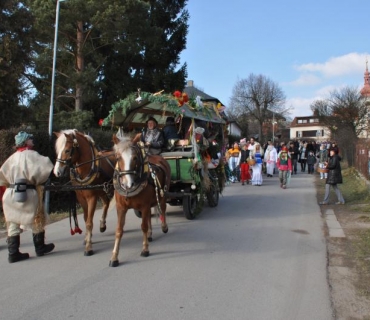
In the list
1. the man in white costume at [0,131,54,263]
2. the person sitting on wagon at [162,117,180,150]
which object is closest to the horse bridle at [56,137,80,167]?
the man in white costume at [0,131,54,263]

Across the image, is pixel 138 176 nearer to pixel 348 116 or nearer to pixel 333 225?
pixel 333 225

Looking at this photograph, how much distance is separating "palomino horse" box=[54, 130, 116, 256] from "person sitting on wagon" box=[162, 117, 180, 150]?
8.11 feet

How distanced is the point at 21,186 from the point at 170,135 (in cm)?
406

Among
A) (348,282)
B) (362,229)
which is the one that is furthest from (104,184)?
(362,229)

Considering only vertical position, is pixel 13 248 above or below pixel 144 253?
above

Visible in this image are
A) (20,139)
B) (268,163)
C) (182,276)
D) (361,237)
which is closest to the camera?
(182,276)

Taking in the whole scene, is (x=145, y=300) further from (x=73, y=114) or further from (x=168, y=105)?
(x=73, y=114)

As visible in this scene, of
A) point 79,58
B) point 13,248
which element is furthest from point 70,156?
point 79,58

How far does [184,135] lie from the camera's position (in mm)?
9188

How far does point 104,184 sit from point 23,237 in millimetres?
2407

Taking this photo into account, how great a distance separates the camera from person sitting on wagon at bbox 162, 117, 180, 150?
877 centimetres

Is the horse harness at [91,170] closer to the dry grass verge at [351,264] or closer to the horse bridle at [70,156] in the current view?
the horse bridle at [70,156]

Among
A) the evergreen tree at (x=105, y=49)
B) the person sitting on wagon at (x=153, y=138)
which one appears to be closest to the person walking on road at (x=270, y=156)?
the evergreen tree at (x=105, y=49)

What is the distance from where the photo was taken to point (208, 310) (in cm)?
397
